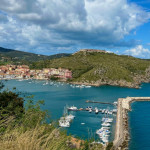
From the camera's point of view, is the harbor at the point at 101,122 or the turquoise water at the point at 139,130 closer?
the turquoise water at the point at 139,130


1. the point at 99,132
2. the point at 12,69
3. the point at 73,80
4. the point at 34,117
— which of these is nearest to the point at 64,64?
the point at 73,80


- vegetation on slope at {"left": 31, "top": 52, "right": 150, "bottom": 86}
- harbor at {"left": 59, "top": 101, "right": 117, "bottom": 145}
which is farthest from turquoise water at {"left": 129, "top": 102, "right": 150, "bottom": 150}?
vegetation on slope at {"left": 31, "top": 52, "right": 150, "bottom": 86}

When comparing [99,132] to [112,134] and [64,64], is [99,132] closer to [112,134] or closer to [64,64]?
[112,134]

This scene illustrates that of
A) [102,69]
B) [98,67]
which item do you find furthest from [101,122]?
[98,67]

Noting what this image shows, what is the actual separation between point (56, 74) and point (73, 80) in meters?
13.2

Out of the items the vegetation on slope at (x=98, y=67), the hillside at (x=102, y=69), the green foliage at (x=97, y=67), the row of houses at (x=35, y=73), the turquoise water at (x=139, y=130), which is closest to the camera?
the turquoise water at (x=139, y=130)

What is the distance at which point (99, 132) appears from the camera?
23734mm

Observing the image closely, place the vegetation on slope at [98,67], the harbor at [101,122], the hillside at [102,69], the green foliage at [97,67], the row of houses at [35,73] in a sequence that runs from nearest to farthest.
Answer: the harbor at [101,122], the hillside at [102,69], the vegetation on slope at [98,67], the green foliage at [97,67], the row of houses at [35,73]

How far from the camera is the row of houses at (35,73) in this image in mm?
89319

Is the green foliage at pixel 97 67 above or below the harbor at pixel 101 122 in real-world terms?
above

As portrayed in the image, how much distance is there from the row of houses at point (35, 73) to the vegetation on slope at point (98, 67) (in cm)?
529

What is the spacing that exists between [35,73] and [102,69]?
40149 millimetres

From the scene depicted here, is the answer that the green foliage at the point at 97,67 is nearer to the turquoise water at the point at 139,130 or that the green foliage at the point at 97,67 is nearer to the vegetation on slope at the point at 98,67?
the vegetation on slope at the point at 98,67

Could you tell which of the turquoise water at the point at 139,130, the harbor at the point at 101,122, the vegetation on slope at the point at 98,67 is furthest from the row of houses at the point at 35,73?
the turquoise water at the point at 139,130
